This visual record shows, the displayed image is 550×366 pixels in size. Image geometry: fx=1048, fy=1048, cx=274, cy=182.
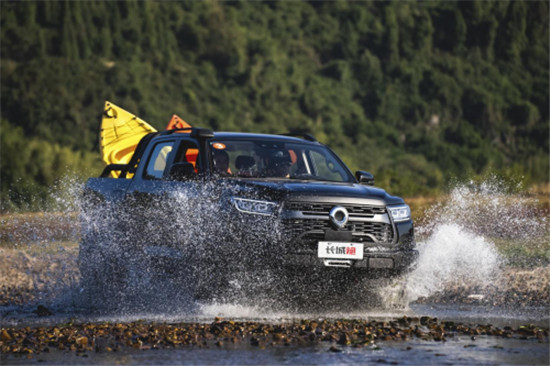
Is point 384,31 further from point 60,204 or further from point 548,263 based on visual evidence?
point 548,263

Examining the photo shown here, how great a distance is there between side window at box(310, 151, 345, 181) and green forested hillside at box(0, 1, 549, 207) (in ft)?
196

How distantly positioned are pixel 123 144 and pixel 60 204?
1716cm

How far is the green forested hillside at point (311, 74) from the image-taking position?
76.5 m

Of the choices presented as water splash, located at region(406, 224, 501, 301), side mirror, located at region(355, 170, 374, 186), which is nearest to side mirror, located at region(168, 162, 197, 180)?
side mirror, located at region(355, 170, 374, 186)

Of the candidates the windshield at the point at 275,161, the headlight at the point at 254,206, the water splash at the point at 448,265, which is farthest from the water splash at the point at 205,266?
the windshield at the point at 275,161

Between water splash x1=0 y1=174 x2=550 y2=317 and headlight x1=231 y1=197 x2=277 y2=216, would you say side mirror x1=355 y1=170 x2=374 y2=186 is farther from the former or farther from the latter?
headlight x1=231 y1=197 x2=277 y2=216

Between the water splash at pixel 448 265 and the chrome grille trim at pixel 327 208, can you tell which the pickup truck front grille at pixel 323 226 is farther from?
the water splash at pixel 448 265

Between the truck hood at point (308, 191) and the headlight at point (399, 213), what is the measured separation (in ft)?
0.22

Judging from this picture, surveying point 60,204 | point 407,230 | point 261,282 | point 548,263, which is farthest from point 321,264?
point 60,204

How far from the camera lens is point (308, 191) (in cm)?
1020

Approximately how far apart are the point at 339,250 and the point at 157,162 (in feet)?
9.54

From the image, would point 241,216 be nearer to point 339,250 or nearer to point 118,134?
point 339,250

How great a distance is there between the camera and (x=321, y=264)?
32.8 feet

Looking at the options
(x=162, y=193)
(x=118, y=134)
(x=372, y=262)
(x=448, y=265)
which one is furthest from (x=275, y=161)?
(x=118, y=134)
